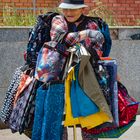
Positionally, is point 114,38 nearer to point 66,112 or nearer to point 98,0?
point 98,0

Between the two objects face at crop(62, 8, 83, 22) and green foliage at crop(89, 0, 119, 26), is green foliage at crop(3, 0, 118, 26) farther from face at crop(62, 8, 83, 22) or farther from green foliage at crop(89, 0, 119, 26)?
face at crop(62, 8, 83, 22)

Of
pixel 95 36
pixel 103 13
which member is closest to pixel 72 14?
pixel 95 36

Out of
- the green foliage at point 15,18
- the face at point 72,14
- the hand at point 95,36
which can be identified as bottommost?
the green foliage at point 15,18

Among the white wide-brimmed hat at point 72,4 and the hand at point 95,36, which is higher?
the white wide-brimmed hat at point 72,4

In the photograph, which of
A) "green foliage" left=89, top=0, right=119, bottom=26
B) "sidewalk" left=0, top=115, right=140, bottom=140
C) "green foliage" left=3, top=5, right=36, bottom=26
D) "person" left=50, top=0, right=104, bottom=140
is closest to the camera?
"person" left=50, top=0, right=104, bottom=140

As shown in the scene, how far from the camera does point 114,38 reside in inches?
301

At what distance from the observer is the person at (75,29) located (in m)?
4.59

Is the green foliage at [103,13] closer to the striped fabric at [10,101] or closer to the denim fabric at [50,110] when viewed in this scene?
the striped fabric at [10,101]

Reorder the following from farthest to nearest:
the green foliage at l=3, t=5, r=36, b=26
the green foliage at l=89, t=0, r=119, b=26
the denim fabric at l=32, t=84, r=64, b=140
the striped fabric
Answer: the green foliage at l=89, t=0, r=119, b=26 < the green foliage at l=3, t=5, r=36, b=26 < the striped fabric < the denim fabric at l=32, t=84, r=64, b=140

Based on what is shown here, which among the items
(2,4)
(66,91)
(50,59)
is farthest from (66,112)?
(2,4)

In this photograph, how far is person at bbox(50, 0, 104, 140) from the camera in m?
4.59

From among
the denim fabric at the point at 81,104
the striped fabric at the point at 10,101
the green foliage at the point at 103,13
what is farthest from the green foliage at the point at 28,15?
the denim fabric at the point at 81,104

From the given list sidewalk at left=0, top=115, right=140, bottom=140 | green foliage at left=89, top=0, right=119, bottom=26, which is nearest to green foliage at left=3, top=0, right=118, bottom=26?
green foliage at left=89, top=0, right=119, bottom=26

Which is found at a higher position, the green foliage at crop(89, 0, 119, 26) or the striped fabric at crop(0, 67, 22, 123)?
the green foliage at crop(89, 0, 119, 26)
